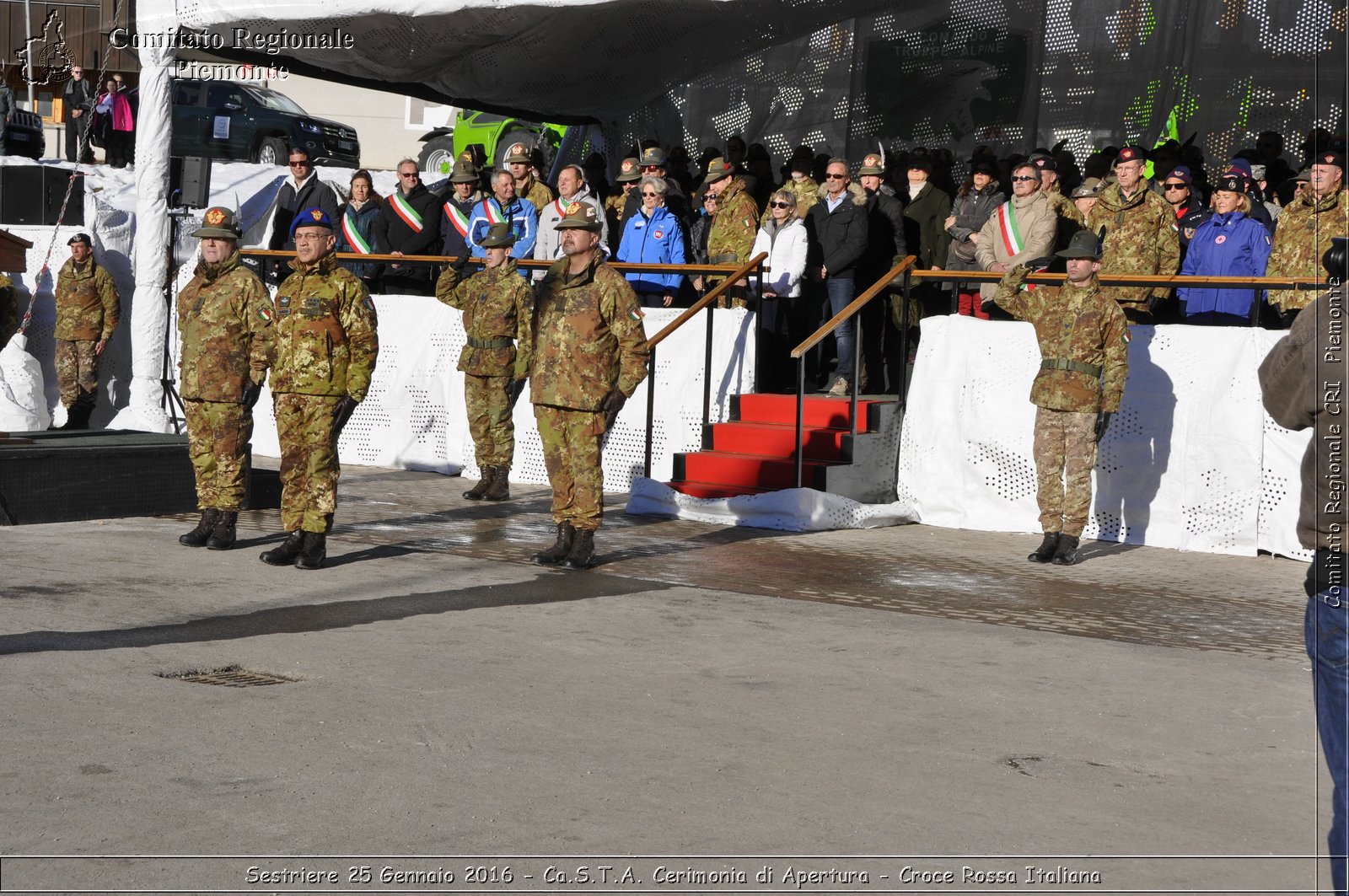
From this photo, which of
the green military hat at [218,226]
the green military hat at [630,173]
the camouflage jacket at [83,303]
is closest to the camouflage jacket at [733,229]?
the green military hat at [630,173]

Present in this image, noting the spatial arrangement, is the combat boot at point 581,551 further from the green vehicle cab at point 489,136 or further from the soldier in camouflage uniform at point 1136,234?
the green vehicle cab at point 489,136

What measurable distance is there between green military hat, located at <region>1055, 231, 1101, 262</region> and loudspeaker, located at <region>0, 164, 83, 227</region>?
45.7 ft

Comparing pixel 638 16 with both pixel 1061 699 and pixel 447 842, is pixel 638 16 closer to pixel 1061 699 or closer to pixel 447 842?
pixel 1061 699

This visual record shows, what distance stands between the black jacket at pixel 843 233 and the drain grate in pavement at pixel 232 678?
7990mm

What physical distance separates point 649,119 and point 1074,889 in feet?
51.8

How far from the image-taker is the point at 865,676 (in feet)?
23.7

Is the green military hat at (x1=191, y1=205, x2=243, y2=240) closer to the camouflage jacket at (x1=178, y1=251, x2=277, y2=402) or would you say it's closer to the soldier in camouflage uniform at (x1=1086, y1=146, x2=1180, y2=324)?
the camouflage jacket at (x1=178, y1=251, x2=277, y2=402)

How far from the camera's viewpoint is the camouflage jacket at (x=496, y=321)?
13.5 m

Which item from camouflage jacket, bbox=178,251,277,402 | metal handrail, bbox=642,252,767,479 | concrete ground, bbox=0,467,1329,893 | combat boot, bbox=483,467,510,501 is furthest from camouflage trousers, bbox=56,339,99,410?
camouflage jacket, bbox=178,251,277,402

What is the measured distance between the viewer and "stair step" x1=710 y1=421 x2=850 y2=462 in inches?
521

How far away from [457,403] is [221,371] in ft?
17.3

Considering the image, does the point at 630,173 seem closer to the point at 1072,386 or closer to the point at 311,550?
the point at 1072,386

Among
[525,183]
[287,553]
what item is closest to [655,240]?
[525,183]

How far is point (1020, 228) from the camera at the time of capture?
13086 mm
